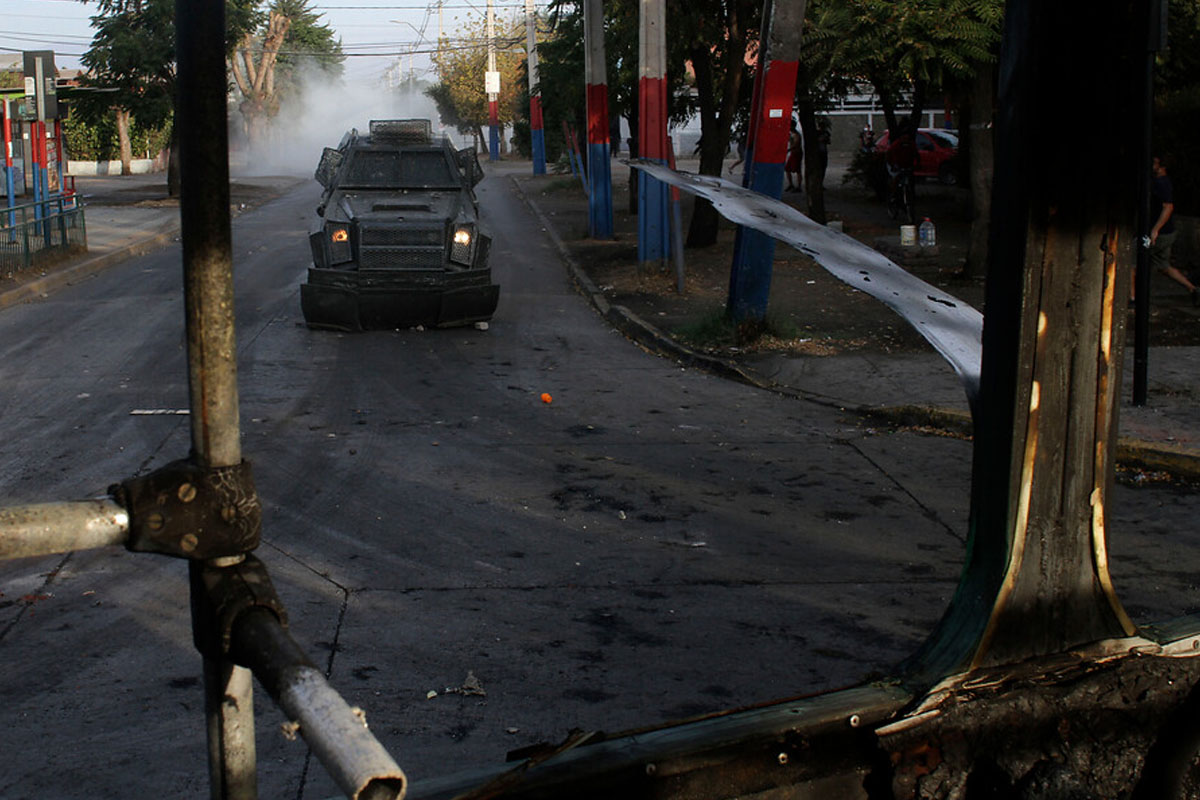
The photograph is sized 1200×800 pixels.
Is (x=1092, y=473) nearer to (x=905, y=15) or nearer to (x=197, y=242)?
(x=197, y=242)

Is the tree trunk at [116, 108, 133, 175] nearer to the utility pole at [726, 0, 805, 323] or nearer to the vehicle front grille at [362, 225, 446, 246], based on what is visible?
the vehicle front grille at [362, 225, 446, 246]

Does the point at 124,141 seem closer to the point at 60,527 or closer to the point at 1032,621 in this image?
the point at 1032,621

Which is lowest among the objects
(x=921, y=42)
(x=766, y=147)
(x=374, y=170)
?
(x=374, y=170)

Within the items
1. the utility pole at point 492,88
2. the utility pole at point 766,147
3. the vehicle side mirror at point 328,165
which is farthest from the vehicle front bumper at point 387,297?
the utility pole at point 492,88

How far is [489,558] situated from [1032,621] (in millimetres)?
3704

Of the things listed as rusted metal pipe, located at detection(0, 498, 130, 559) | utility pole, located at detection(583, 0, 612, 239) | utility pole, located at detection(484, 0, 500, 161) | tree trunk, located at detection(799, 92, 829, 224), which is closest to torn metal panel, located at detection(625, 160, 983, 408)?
rusted metal pipe, located at detection(0, 498, 130, 559)

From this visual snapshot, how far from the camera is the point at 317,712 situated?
1.85 m

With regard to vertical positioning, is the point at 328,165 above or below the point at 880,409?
above

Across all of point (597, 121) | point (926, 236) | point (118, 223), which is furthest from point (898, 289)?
point (118, 223)

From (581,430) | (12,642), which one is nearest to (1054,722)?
(12,642)

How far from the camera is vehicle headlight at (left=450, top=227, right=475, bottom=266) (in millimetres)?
14148

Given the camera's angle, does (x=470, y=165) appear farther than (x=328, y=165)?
Yes

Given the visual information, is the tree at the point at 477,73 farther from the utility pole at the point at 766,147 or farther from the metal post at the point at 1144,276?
the metal post at the point at 1144,276

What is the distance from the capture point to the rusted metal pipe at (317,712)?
1.72 m
